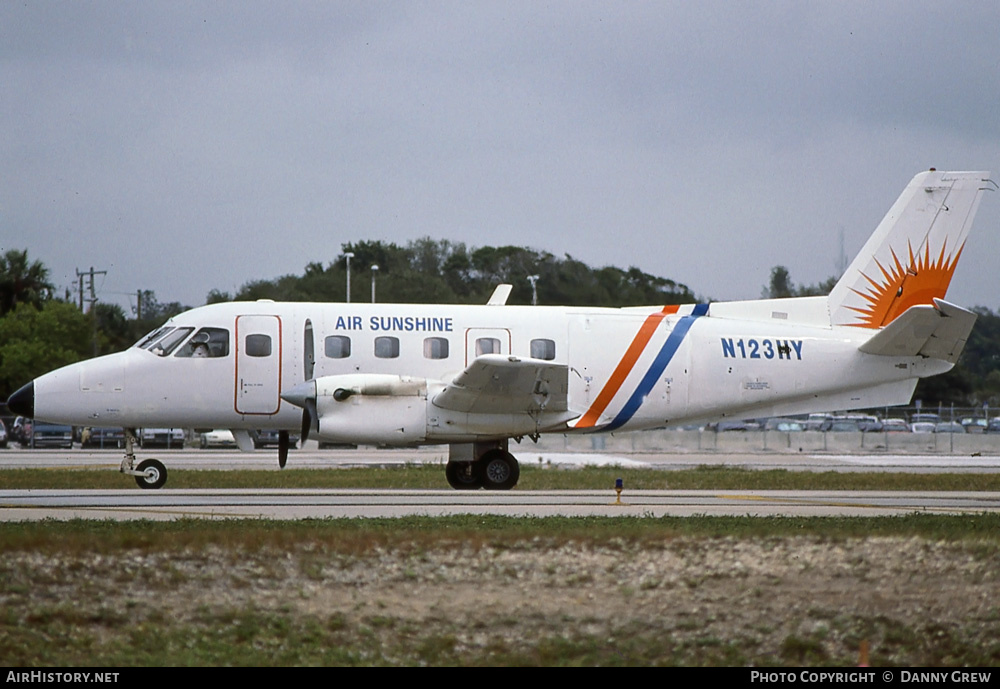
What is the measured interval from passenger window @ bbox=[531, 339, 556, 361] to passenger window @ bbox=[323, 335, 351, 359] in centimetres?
379

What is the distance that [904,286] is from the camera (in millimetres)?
26016

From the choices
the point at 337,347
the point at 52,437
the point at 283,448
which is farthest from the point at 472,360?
the point at 52,437

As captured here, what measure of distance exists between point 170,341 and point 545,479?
9.53m

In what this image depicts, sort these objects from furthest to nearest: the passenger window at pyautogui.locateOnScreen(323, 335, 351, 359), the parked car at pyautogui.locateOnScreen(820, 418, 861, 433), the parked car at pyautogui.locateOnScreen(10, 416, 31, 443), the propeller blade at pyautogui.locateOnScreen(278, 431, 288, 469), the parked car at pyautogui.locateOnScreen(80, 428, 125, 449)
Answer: the parked car at pyautogui.locateOnScreen(820, 418, 861, 433), the parked car at pyautogui.locateOnScreen(10, 416, 31, 443), the parked car at pyautogui.locateOnScreen(80, 428, 125, 449), the passenger window at pyautogui.locateOnScreen(323, 335, 351, 359), the propeller blade at pyautogui.locateOnScreen(278, 431, 288, 469)

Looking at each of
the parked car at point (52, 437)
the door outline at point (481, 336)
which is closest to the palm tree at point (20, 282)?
the parked car at point (52, 437)

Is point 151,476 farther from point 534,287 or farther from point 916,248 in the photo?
point 534,287

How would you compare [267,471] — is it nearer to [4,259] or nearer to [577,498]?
[577,498]

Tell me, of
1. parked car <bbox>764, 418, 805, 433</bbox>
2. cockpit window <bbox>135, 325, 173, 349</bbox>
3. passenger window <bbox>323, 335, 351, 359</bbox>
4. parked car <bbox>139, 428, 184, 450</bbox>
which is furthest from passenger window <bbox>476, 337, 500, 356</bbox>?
parked car <bbox>764, 418, 805, 433</bbox>

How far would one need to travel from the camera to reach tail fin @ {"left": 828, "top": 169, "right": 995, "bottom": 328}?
25891 mm

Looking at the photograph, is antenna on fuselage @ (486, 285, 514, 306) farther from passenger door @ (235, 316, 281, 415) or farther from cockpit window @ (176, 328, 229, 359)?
cockpit window @ (176, 328, 229, 359)

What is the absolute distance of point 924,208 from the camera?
85.0 feet

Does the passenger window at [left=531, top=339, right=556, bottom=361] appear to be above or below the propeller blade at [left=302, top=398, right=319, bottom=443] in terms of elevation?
above

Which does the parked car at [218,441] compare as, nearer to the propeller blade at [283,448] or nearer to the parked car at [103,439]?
the parked car at [103,439]
